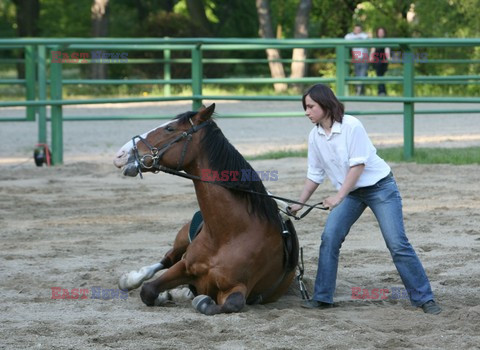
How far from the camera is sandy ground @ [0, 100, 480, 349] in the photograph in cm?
477

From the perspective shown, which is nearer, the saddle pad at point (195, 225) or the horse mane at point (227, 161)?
the horse mane at point (227, 161)

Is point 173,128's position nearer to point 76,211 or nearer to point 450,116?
point 76,211

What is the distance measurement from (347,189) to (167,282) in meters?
1.13

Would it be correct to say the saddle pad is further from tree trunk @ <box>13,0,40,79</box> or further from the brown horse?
tree trunk @ <box>13,0,40,79</box>

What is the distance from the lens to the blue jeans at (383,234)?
5387 mm

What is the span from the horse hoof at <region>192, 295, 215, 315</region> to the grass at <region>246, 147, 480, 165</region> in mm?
6757

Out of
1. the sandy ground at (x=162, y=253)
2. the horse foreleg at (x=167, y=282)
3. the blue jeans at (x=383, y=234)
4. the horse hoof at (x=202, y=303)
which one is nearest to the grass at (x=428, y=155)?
the sandy ground at (x=162, y=253)

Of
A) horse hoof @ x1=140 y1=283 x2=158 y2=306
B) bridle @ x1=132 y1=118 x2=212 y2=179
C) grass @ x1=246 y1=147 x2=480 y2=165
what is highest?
bridle @ x1=132 y1=118 x2=212 y2=179

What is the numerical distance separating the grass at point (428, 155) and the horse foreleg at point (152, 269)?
6131 millimetres

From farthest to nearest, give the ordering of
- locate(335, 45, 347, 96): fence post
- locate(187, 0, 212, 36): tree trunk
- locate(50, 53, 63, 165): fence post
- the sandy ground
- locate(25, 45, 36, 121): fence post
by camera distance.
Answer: locate(187, 0, 212, 36): tree trunk < locate(25, 45, 36, 121): fence post < locate(335, 45, 347, 96): fence post < locate(50, 53, 63, 165): fence post < the sandy ground

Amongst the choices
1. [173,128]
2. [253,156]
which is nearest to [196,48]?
[253,156]

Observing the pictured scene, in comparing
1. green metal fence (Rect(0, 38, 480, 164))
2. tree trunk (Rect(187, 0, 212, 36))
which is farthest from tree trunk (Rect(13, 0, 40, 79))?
green metal fence (Rect(0, 38, 480, 164))

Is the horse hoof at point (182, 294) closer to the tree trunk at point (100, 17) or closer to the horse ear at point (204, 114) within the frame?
the horse ear at point (204, 114)

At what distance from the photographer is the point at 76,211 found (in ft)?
30.0
